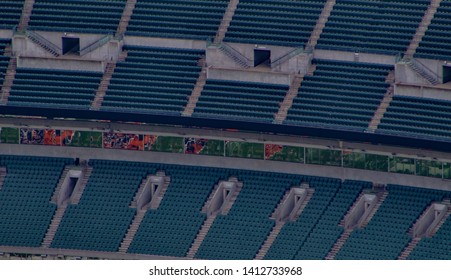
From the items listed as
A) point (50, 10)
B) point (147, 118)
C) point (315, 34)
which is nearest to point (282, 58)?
point (315, 34)

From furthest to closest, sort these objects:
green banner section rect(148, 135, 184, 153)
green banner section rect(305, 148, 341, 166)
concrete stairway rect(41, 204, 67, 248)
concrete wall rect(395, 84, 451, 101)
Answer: green banner section rect(148, 135, 184, 153)
concrete stairway rect(41, 204, 67, 248)
green banner section rect(305, 148, 341, 166)
concrete wall rect(395, 84, 451, 101)

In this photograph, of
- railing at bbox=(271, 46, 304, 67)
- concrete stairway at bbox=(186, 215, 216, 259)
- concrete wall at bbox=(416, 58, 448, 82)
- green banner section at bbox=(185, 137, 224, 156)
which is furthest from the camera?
green banner section at bbox=(185, 137, 224, 156)

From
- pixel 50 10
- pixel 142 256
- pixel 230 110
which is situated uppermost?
pixel 50 10

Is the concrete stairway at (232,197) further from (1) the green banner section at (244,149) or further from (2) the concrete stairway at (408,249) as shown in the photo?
(2) the concrete stairway at (408,249)

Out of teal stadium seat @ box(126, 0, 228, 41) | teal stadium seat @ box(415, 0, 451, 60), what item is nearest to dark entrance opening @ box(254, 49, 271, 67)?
teal stadium seat @ box(126, 0, 228, 41)

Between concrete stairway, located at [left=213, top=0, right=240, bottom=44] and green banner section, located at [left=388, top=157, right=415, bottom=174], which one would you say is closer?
green banner section, located at [left=388, top=157, right=415, bottom=174]

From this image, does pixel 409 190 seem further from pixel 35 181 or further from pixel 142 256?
pixel 35 181

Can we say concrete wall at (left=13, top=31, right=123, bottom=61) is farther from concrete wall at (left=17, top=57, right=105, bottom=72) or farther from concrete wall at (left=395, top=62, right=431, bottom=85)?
Answer: concrete wall at (left=395, top=62, right=431, bottom=85)

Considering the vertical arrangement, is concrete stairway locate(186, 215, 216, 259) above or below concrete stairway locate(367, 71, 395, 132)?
below
